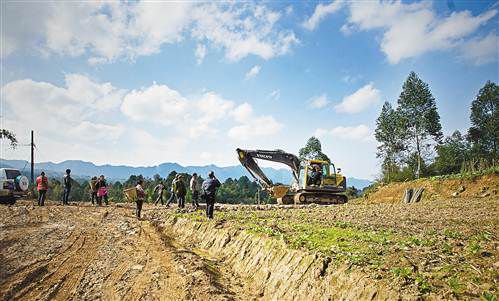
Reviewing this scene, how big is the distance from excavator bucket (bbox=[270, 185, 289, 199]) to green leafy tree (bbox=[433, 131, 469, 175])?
27832mm

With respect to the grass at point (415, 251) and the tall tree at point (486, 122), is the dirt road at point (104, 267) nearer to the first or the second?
the grass at point (415, 251)

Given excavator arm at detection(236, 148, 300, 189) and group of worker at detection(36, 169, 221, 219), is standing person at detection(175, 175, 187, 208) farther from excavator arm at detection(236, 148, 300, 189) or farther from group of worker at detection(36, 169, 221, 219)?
excavator arm at detection(236, 148, 300, 189)

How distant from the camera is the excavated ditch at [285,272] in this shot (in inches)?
199

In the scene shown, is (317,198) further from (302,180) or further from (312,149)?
(312,149)

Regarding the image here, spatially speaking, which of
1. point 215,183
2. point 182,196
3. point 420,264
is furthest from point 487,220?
point 182,196

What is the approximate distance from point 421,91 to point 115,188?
5817 cm

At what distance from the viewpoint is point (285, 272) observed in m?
6.71

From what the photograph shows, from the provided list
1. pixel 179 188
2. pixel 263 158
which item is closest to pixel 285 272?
pixel 179 188

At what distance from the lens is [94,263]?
29.0ft

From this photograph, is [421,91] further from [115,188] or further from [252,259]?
[115,188]

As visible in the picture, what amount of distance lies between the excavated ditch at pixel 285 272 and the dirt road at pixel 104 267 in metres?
0.47

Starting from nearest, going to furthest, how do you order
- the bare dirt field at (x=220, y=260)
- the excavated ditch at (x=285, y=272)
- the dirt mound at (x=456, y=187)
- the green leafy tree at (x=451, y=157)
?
1. the bare dirt field at (x=220, y=260)
2. the excavated ditch at (x=285, y=272)
3. the dirt mound at (x=456, y=187)
4. the green leafy tree at (x=451, y=157)

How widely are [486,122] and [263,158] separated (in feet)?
136

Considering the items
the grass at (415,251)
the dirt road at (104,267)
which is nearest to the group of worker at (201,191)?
the dirt road at (104,267)
